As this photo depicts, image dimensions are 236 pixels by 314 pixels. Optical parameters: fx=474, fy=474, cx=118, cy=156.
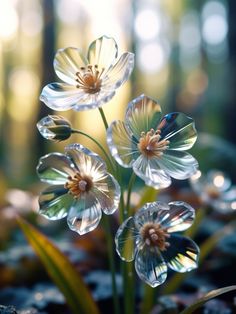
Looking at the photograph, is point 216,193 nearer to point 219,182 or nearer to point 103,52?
point 219,182

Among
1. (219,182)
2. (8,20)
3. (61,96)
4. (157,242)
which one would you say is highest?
(61,96)

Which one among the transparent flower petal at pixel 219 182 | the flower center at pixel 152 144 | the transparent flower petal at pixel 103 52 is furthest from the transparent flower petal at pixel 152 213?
the transparent flower petal at pixel 219 182

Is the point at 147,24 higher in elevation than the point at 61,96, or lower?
lower

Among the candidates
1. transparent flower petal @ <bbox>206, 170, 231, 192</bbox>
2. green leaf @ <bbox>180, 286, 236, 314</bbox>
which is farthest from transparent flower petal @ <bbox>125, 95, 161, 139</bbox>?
transparent flower petal @ <bbox>206, 170, 231, 192</bbox>

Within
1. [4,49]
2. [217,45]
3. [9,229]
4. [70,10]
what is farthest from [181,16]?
[9,229]

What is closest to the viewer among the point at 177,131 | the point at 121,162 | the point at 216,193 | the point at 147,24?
the point at 121,162

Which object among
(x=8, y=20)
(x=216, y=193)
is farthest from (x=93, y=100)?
(x=8, y=20)

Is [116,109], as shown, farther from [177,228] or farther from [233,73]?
[177,228]

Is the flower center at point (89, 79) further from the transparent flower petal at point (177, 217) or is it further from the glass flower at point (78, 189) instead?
the transparent flower petal at point (177, 217)
